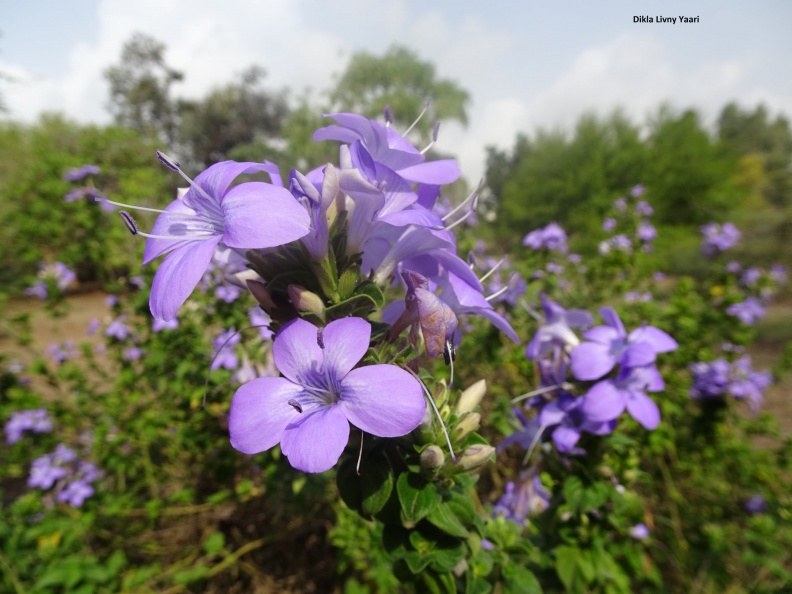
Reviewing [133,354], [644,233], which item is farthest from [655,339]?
[644,233]

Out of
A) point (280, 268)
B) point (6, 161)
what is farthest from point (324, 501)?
point (6, 161)

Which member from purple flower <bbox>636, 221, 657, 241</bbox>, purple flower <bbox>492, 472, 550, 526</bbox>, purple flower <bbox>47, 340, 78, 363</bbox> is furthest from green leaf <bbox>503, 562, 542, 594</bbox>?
purple flower <bbox>636, 221, 657, 241</bbox>

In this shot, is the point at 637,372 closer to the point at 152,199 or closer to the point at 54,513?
the point at 54,513

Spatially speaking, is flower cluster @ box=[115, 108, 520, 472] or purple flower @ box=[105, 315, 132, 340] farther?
purple flower @ box=[105, 315, 132, 340]

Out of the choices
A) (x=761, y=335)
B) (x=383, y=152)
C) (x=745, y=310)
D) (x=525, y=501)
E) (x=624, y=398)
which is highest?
(x=383, y=152)

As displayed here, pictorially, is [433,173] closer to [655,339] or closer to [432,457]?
[432,457]

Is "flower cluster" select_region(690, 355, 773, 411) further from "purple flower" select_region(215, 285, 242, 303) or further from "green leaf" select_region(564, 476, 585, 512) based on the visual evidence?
"purple flower" select_region(215, 285, 242, 303)

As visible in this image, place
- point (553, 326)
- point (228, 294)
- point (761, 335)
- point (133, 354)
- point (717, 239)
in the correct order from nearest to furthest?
point (553, 326)
point (228, 294)
point (133, 354)
point (717, 239)
point (761, 335)
